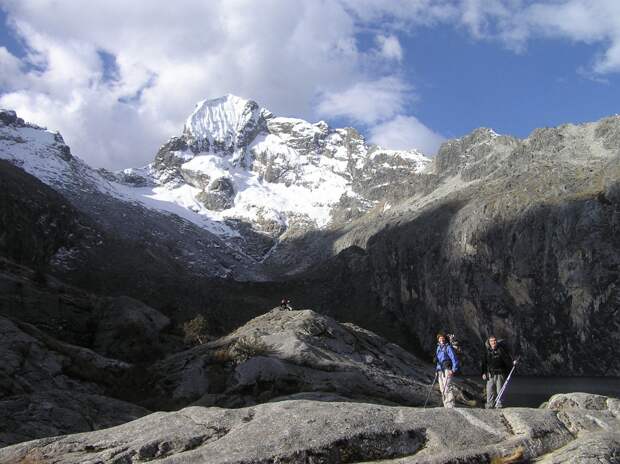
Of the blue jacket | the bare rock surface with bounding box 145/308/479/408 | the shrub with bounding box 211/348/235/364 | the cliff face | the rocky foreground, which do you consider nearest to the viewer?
the rocky foreground

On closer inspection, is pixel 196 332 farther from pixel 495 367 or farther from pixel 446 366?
pixel 495 367

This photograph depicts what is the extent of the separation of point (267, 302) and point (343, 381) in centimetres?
16375

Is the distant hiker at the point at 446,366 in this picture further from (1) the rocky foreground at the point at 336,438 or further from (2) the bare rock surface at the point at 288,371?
(1) the rocky foreground at the point at 336,438

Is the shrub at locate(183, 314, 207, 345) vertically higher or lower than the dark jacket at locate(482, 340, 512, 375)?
higher

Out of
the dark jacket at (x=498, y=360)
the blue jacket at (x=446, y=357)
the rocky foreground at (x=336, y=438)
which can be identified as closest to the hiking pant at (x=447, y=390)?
the blue jacket at (x=446, y=357)

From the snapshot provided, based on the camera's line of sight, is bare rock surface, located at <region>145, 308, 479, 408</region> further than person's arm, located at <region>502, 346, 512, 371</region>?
Yes

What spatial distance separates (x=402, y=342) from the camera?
195375mm

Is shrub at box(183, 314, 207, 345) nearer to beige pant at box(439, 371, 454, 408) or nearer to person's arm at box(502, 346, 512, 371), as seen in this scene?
beige pant at box(439, 371, 454, 408)

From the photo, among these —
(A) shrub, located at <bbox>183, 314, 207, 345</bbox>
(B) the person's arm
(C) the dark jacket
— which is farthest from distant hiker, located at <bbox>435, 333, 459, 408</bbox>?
(A) shrub, located at <bbox>183, 314, 207, 345</bbox>

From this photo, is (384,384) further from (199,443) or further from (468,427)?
(199,443)

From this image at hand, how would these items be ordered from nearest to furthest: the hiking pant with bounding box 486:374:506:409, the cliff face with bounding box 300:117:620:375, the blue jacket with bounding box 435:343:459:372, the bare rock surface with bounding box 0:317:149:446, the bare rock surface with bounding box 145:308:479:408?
the bare rock surface with bounding box 0:317:149:446, the hiking pant with bounding box 486:374:506:409, the blue jacket with bounding box 435:343:459:372, the bare rock surface with bounding box 145:308:479:408, the cliff face with bounding box 300:117:620:375

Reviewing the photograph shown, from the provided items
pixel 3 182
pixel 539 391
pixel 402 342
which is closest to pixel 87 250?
pixel 3 182

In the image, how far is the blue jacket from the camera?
19.0 meters

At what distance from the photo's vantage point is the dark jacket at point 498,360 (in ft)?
61.8
